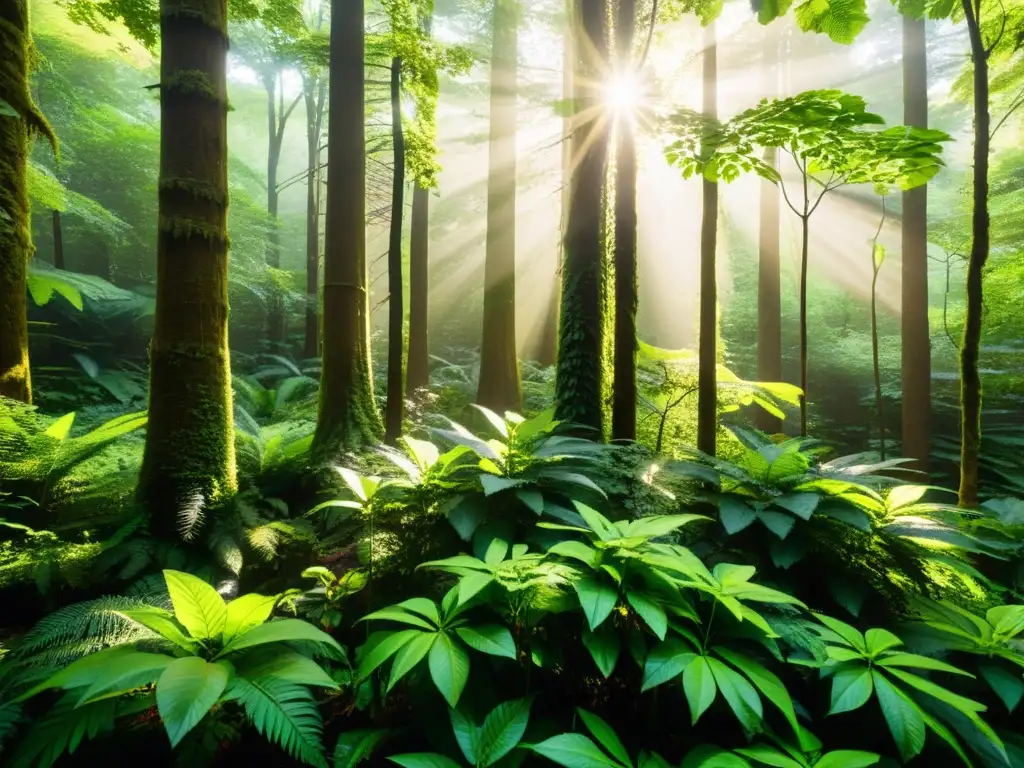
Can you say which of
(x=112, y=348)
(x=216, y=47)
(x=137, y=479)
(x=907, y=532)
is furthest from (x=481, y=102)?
(x=907, y=532)

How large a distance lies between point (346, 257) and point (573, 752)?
16.0 ft

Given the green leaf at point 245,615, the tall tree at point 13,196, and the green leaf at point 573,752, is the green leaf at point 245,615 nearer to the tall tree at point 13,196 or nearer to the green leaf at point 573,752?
the green leaf at point 573,752

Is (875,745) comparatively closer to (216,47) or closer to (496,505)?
(496,505)

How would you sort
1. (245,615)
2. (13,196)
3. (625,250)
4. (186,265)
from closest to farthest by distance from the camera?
(245,615)
(186,265)
(13,196)
(625,250)

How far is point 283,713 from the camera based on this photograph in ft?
4.34

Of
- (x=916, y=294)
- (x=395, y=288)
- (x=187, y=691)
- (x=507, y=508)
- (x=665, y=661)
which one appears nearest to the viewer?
(x=187, y=691)

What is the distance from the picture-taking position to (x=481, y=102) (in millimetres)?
17922

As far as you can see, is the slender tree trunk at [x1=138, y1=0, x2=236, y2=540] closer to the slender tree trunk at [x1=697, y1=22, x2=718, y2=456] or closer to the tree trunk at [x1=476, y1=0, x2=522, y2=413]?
the slender tree trunk at [x1=697, y1=22, x2=718, y2=456]

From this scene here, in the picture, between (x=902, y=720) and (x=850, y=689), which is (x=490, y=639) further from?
(x=902, y=720)

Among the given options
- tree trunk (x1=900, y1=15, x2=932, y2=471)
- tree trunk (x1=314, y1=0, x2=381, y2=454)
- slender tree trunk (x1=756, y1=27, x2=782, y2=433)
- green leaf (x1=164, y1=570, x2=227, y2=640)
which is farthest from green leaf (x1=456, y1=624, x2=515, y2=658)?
slender tree trunk (x1=756, y1=27, x2=782, y2=433)

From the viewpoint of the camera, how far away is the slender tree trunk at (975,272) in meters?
3.08

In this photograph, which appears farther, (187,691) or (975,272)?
(975,272)

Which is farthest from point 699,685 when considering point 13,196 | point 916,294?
point 916,294

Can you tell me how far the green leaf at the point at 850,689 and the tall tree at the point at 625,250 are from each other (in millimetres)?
2617
